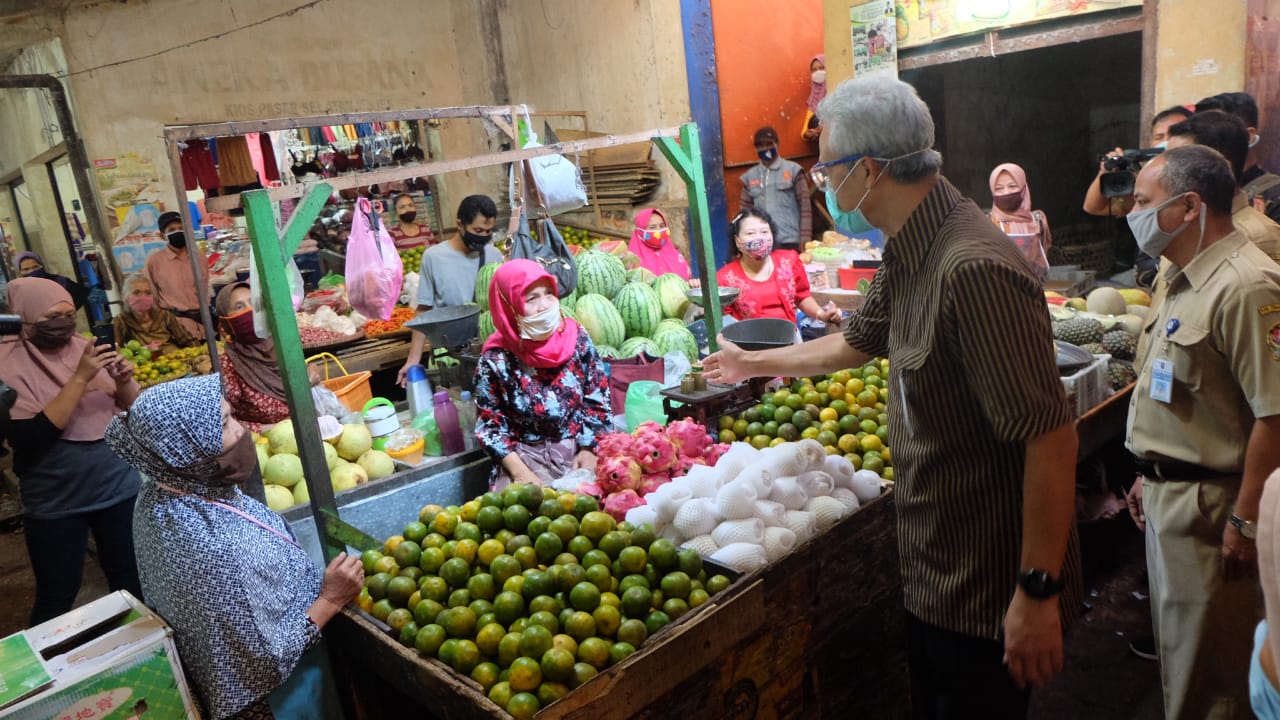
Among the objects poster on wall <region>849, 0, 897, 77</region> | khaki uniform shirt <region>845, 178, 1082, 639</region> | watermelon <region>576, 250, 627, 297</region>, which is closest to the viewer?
khaki uniform shirt <region>845, 178, 1082, 639</region>

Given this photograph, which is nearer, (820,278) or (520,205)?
(520,205)

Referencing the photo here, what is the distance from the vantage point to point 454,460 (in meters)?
3.49

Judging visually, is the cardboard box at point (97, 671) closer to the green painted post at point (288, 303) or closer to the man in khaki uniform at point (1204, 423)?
the green painted post at point (288, 303)

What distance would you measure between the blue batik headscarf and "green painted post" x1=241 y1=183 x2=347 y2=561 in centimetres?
29

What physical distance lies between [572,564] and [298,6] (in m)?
9.71

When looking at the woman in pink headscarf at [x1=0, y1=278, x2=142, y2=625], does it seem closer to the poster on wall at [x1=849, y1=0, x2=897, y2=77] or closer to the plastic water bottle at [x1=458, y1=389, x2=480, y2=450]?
the plastic water bottle at [x1=458, y1=389, x2=480, y2=450]

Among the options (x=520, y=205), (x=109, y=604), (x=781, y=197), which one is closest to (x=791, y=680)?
(x=109, y=604)

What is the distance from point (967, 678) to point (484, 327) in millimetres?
3573

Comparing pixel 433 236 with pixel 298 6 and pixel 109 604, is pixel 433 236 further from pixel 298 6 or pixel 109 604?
pixel 109 604

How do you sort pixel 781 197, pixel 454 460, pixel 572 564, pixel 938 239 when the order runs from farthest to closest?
pixel 781 197
pixel 454 460
pixel 572 564
pixel 938 239

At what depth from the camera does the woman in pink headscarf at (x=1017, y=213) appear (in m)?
4.99

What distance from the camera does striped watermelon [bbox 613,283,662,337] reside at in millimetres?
5102

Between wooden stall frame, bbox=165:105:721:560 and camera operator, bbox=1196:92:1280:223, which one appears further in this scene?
camera operator, bbox=1196:92:1280:223

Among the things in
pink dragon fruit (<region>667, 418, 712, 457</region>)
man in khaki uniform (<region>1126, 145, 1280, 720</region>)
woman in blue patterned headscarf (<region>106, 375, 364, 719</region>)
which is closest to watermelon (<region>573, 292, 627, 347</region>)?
pink dragon fruit (<region>667, 418, 712, 457</region>)
